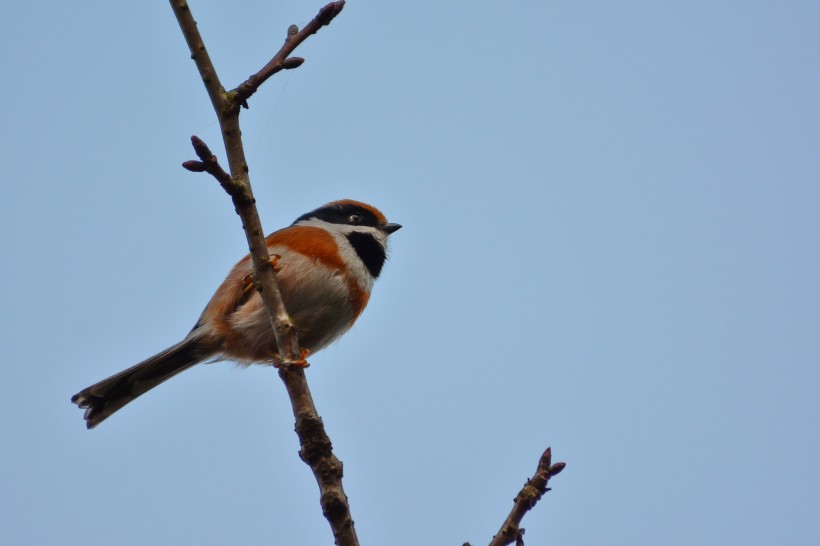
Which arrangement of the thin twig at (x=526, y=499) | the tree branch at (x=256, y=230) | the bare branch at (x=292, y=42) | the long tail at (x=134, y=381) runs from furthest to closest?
the long tail at (x=134, y=381) < the bare branch at (x=292, y=42) < the tree branch at (x=256, y=230) < the thin twig at (x=526, y=499)

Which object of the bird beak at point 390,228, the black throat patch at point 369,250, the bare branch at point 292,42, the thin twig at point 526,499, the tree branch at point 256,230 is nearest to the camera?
the thin twig at point 526,499

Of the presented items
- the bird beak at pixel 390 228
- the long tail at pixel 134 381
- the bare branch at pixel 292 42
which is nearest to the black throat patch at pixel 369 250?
the bird beak at pixel 390 228

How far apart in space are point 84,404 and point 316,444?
2.91 meters

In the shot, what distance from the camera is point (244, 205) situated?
3354 millimetres

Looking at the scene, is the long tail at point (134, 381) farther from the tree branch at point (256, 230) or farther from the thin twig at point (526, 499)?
the thin twig at point (526, 499)

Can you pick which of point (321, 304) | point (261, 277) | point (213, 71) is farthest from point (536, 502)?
point (321, 304)

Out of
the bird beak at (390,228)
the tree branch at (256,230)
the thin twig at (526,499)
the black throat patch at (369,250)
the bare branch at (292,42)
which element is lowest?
the thin twig at (526,499)

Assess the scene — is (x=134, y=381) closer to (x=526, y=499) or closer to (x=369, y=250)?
(x=369, y=250)

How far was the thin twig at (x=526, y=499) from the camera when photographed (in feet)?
9.50

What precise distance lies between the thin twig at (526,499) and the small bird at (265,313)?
2.75 metres

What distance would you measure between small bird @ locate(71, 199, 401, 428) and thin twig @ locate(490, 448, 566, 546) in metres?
2.75

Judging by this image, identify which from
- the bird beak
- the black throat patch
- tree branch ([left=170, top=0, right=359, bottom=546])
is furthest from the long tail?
tree branch ([left=170, top=0, right=359, bottom=546])

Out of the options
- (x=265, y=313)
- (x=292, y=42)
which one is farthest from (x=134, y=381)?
(x=292, y=42)

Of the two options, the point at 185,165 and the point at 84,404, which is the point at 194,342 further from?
the point at 185,165
